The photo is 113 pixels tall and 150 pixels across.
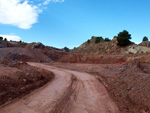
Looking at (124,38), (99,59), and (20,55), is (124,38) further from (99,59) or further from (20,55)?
(20,55)

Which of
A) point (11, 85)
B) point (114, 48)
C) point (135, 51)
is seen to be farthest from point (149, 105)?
point (114, 48)

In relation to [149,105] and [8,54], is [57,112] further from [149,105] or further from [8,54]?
[8,54]

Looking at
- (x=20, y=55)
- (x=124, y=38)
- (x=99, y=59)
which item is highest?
(x=124, y=38)

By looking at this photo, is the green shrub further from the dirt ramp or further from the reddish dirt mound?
the dirt ramp

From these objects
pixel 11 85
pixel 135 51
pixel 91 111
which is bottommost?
pixel 91 111

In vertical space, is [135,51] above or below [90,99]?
above

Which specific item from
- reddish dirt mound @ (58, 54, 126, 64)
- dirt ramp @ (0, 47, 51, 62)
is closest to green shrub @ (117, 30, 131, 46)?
reddish dirt mound @ (58, 54, 126, 64)

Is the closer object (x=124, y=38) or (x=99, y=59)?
(x=99, y=59)

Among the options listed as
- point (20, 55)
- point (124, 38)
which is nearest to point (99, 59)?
point (124, 38)

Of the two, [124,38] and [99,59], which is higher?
[124,38]

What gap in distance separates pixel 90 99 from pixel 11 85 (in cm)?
475

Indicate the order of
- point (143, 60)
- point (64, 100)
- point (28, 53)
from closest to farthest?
point (64, 100), point (143, 60), point (28, 53)

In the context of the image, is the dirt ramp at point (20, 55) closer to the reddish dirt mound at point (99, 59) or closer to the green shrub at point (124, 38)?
the reddish dirt mound at point (99, 59)

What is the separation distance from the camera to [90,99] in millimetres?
7578
